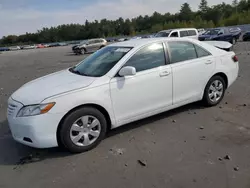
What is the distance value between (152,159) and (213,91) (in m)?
2.43

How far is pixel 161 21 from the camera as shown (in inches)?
4547

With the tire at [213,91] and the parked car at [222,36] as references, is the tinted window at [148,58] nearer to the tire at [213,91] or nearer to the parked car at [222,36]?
the tire at [213,91]

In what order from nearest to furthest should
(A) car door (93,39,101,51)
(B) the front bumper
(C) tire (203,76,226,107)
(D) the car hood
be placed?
(B) the front bumper → (D) the car hood → (C) tire (203,76,226,107) → (A) car door (93,39,101,51)

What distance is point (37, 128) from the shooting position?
3477mm

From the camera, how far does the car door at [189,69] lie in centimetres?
459

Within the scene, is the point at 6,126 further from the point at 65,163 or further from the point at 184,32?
the point at 184,32

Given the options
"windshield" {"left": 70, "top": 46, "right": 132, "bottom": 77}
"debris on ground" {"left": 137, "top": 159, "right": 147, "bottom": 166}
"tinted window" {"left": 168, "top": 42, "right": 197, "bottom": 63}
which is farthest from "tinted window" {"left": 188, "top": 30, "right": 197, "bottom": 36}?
"debris on ground" {"left": 137, "top": 159, "right": 147, "bottom": 166}

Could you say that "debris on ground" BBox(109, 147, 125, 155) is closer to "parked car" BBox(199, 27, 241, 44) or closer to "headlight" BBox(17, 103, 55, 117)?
"headlight" BBox(17, 103, 55, 117)

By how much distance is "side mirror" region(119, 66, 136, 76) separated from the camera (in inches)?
154

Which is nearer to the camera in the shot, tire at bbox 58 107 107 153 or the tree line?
tire at bbox 58 107 107 153

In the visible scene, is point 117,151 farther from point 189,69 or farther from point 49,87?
point 189,69

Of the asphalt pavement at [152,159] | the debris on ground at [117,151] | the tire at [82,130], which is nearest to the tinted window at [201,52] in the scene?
the asphalt pavement at [152,159]

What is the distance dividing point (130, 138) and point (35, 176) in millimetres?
1558

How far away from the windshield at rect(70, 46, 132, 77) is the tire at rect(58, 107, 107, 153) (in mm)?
681
